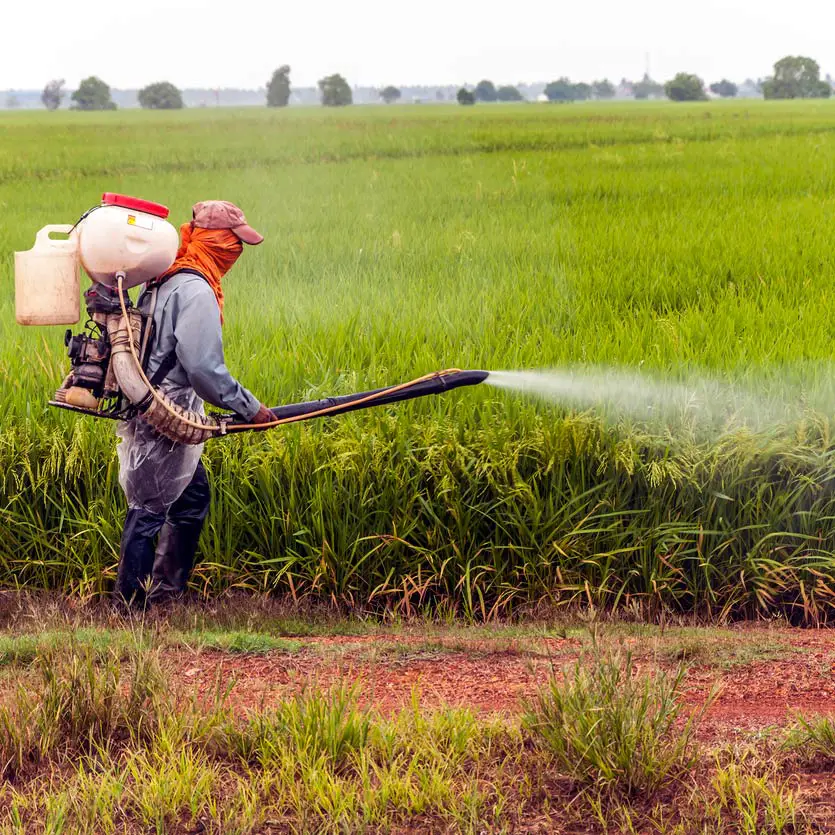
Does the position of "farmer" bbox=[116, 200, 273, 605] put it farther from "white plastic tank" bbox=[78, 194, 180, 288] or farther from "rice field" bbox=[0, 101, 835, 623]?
"rice field" bbox=[0, 101, 835, 623]

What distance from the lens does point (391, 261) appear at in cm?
829

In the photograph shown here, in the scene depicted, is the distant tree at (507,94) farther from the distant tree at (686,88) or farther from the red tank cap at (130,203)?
the red tank cap at (130,203)

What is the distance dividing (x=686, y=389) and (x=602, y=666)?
86.6 inches

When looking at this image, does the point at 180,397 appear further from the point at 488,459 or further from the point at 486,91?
the point at 486,91

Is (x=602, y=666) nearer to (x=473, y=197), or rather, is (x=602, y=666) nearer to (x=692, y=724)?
(x=692, y=724)

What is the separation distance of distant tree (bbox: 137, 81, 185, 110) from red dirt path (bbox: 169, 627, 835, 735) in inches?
3698

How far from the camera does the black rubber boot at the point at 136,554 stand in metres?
3.62

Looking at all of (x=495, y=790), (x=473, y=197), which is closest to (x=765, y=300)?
(x=495, y=790)

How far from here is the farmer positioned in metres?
3.21

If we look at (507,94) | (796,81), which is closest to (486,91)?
(507,94)

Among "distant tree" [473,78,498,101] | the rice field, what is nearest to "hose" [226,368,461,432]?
the rice field

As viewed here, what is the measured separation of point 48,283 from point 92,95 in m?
107

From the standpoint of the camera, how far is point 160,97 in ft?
302

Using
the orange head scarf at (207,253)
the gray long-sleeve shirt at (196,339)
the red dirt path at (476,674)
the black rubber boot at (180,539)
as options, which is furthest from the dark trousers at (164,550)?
the orange head scarf at (207,253)
